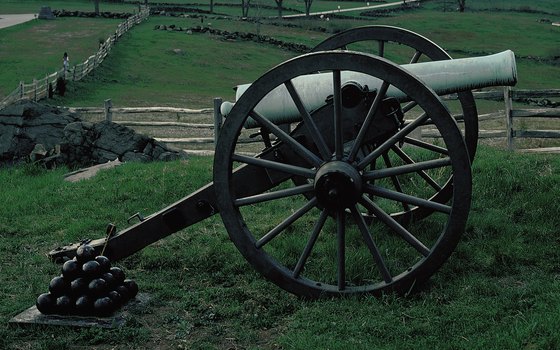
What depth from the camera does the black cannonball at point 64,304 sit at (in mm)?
6465

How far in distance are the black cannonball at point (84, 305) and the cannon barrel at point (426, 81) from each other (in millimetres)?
2059

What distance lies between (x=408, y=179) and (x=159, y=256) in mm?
3467

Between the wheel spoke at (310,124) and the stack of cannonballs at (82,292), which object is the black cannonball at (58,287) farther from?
the wheel spoke at (310,124)

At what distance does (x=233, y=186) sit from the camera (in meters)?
6.86

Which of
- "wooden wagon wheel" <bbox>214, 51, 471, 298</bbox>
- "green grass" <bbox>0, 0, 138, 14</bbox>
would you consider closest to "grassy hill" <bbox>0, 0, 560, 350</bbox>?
"wooden wagon wheel" <bbox>214, 51, 471, 298</bbox>

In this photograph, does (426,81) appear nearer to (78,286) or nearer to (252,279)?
(252,279)

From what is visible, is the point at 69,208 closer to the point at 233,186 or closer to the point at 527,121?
the point at 233,186

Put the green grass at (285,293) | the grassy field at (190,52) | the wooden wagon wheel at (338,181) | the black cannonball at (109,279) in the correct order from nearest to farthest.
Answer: the green grass at (285,293)
the wooden wagon wheel at (338,181)
the black cannonball at (109,279)
the grassy field at (190,52)

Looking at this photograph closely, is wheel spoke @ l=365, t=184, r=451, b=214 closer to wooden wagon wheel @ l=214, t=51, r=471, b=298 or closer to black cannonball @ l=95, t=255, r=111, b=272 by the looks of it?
wooden wagon wheel @ l=214, t=51, r=471, b=298

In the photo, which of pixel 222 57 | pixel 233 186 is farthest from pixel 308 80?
pixel 222 57

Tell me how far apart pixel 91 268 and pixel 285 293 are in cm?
164

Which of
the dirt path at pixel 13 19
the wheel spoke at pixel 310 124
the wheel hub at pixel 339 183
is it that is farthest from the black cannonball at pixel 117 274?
the dirt path at pixel 13 19

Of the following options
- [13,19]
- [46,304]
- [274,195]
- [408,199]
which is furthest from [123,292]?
[13,19]

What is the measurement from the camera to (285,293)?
22.5 ft
